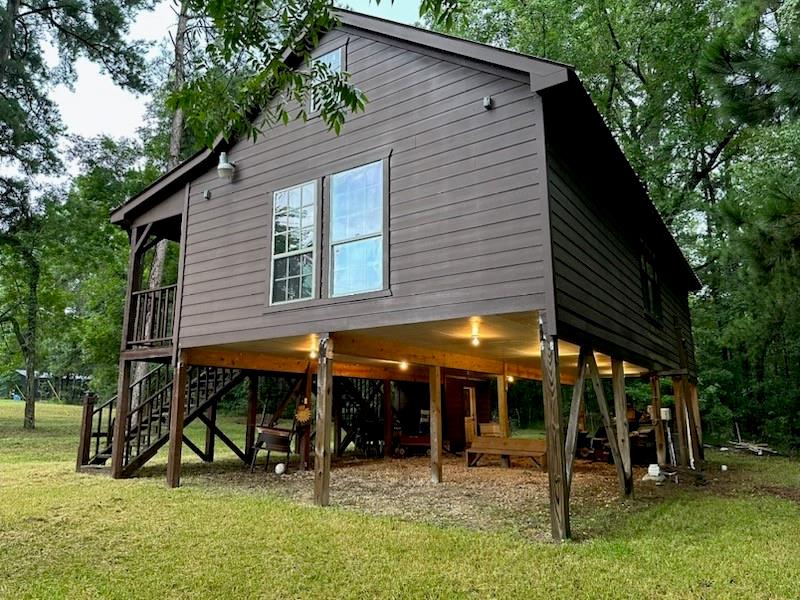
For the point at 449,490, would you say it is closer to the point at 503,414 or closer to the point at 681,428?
the point at 503,414

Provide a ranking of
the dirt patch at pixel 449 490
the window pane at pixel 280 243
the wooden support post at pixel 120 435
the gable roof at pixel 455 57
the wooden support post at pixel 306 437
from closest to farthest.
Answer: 1. the gable roof at pixel 455 57
2. the dirt patch at pixel 449 490
3. the window pane at pixel 280 243
4. the wooden support post at pixel 120 435
5. the wooden support post at pixel 306 437

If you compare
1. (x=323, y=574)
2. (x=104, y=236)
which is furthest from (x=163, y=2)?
(x=323, y=574)

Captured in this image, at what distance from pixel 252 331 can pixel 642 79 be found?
56.9 feet

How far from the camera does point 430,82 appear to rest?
6.54m

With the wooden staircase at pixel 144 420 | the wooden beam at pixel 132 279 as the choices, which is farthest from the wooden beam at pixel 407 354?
the wooden beam at pixel 132 279

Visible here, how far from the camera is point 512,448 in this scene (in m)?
9.84

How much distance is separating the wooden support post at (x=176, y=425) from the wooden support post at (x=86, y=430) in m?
2.13

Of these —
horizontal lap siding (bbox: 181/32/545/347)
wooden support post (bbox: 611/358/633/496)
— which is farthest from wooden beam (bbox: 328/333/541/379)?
wooden support post (bbox: 611/358/633/496)

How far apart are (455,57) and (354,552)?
17.5ft

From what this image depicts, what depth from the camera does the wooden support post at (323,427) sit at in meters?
6.64

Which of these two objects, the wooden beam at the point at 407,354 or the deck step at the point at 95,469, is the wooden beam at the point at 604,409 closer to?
the wooden beam at the point at 407,354

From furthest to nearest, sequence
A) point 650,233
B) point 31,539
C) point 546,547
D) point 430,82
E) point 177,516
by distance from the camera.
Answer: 1. point 650,233
2. point 430,82
3. point 177,516
4. point 31,539
5. point 546,547

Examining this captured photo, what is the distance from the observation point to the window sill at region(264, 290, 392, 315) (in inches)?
255

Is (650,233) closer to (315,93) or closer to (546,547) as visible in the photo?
(546,547)
